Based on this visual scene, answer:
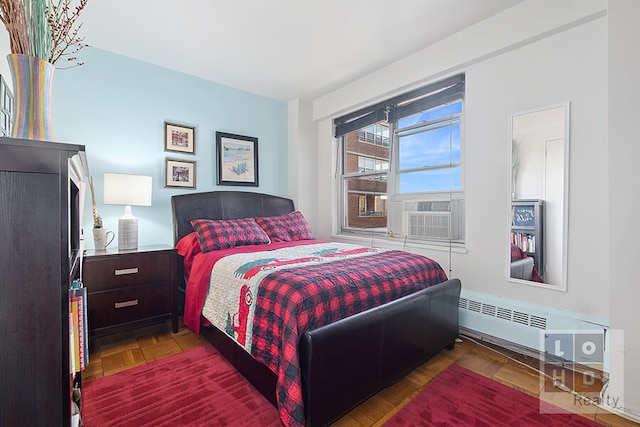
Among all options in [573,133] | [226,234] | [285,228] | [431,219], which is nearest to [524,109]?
[573,133]

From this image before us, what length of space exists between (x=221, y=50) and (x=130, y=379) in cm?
274

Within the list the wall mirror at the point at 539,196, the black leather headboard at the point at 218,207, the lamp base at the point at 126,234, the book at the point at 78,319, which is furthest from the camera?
the black leather headboard at the point at 218,207

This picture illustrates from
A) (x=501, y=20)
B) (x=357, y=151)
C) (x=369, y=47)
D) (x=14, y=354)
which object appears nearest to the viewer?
(x=14, y=354)

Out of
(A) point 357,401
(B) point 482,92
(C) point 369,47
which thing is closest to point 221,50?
(C) point 369,47

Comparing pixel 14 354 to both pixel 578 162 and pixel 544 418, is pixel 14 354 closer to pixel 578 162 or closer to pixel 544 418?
pixel 544 418

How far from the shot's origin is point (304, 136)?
406 cm

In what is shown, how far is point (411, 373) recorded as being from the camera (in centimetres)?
197

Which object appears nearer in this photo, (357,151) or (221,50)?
(221,50)

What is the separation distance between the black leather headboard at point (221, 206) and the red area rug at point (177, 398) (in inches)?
55.8

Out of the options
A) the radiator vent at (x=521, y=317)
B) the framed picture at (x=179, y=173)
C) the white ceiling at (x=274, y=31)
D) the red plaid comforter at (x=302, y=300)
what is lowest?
the radiator vent at (x=521, y=317)

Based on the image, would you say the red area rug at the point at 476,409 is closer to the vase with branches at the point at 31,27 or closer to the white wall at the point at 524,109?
the white wall at the point at 524,109

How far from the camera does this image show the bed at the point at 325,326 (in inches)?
53.8

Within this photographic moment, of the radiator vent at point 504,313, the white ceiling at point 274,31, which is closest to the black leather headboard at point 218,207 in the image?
the white ceiling at point 274,31

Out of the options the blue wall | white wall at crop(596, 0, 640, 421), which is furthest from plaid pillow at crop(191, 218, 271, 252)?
white wall at crop(596, 0, 640, 421)
